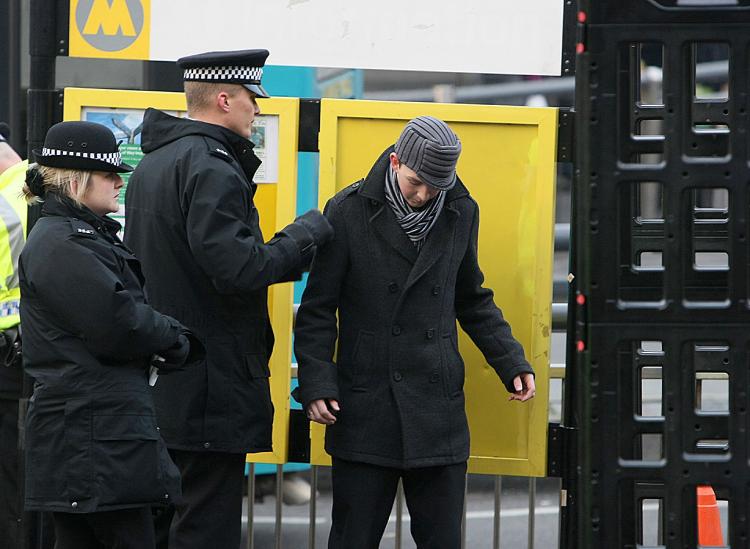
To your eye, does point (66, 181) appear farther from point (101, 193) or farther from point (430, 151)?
point (430, 151)

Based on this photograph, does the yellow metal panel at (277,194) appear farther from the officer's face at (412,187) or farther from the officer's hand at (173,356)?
the officer's hand at (173,356)

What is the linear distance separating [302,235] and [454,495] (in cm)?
98

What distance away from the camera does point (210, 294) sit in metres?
4.02

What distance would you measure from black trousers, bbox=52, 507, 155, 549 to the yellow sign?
1.76 m

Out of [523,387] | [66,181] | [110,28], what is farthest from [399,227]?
[110,28]

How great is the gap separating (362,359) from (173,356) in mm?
640

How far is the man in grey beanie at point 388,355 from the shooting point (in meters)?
4.04

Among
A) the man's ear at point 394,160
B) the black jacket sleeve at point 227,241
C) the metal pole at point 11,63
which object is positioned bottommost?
the black jacket sleeve at point 227,241

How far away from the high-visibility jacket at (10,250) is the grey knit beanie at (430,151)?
1.96 meters

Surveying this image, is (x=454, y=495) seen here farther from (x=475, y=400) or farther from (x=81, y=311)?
(x=81, y=311)

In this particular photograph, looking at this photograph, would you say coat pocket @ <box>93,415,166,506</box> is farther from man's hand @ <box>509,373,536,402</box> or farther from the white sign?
the white sign

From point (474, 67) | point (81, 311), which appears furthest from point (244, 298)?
point (474, 67)

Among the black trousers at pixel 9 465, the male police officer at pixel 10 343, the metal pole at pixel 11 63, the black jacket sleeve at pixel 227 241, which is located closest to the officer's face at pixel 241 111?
the black jacket sleeve at pixel 227 241

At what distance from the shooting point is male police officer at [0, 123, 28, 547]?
5152 mm
